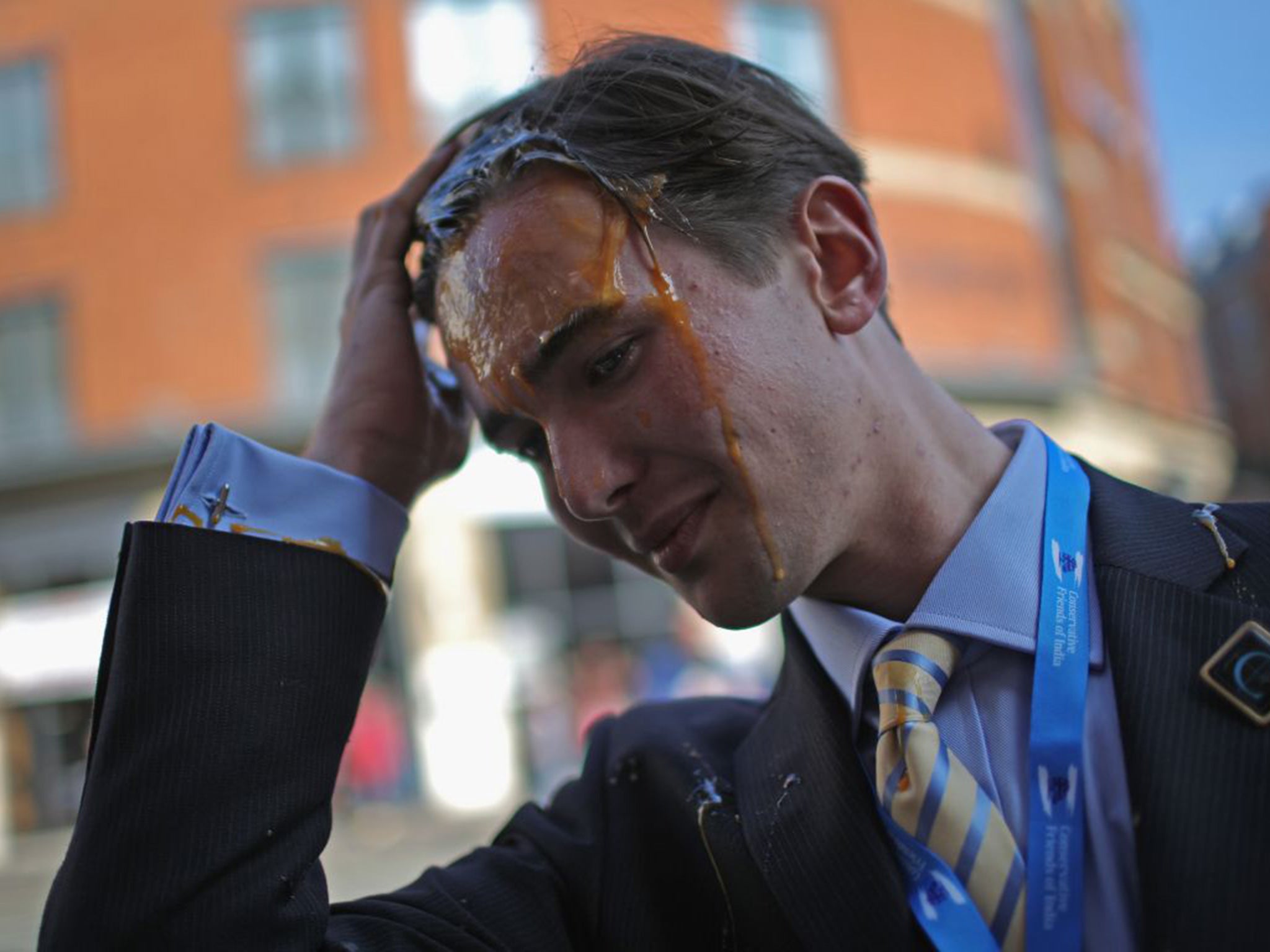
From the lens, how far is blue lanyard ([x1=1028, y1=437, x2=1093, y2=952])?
1230 mm

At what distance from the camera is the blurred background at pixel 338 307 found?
1336 cm

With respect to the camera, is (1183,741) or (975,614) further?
(975,614)

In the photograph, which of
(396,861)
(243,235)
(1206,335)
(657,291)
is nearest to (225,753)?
(657,291)

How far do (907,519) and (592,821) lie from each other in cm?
71

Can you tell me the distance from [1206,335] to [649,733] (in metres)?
40.8

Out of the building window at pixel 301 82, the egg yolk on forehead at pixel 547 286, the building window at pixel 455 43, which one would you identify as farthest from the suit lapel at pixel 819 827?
the building window at pixel 301 82

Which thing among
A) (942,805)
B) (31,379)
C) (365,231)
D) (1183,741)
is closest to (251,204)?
(31,379)

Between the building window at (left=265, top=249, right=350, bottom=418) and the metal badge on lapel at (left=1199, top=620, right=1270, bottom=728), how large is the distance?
44.8ft

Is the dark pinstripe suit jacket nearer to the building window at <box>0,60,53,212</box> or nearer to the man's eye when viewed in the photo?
the man's eye

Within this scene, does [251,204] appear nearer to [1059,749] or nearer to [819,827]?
[819,827]

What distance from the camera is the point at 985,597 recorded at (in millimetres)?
1468

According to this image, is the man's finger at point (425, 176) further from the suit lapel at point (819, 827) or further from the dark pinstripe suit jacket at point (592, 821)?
the suit lapel at point (819, 827)

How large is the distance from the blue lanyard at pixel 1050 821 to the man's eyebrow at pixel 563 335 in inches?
26.8

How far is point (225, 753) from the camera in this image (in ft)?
4.70
